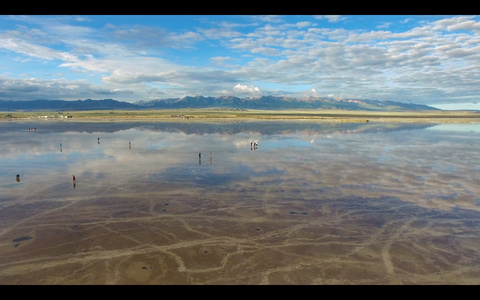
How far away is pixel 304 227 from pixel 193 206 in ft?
24.7

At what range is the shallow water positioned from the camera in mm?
12633

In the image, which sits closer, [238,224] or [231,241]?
[231,241]

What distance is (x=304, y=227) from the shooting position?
55.8ft

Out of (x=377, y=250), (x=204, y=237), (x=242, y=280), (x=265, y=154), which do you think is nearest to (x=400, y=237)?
(x=377, y=250)

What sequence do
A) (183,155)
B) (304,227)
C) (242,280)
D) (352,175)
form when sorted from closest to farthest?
(242,280) < (304,227) < (352,175) < (183,155)

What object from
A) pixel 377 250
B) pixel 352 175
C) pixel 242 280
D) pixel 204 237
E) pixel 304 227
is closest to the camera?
pixel 242 280

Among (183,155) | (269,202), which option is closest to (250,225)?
(269,202)

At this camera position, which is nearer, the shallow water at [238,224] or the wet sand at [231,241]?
the wet sand at [231,241]

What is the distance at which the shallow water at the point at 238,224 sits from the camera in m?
12.6

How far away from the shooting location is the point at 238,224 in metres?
17.4

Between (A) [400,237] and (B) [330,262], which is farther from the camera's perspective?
(A) [400,237]

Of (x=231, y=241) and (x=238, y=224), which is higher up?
(x=238, y=224)

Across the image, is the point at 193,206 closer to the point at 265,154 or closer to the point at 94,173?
the point at 94,173

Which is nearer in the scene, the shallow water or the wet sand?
the wet sand
